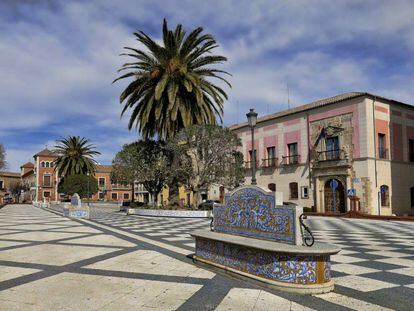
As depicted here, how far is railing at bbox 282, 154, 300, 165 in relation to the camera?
3090 cm

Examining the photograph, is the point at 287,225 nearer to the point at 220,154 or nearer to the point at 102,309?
the point at 102,309

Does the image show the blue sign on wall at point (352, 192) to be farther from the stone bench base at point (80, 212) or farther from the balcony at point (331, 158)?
the stone bench base at point (80, 212)

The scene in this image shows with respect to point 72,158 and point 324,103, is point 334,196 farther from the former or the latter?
point 72,158

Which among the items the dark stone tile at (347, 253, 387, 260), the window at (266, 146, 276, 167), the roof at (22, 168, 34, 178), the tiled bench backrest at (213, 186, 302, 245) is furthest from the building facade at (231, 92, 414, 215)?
the roof at (22, 168, 34, 178)

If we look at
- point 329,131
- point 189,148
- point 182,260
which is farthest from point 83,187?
point 182,260

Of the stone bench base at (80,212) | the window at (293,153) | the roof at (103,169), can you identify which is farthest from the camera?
the roof at (103,169)

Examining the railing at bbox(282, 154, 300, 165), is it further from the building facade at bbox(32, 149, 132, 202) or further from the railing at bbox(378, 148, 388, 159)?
the building facade at bbox(32, 149, 132, 202)

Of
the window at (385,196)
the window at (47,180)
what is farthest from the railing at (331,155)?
the window at (47,180)

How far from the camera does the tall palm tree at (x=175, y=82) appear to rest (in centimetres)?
2344

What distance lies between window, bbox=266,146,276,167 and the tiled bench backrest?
2641cm

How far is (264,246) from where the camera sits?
5.30 m

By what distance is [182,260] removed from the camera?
7.51 metres

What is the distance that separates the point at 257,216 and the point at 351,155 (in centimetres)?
2277

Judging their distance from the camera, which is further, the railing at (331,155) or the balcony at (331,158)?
the railing at (331,155)
